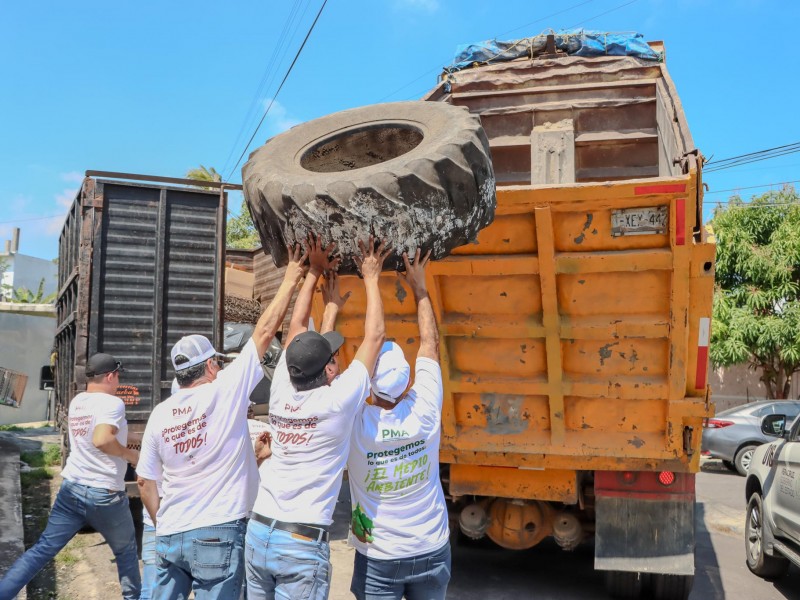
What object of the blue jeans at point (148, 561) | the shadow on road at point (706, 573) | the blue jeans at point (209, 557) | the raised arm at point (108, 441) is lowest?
the shadow on road at point (706, 573)

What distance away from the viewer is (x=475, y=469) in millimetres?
4602

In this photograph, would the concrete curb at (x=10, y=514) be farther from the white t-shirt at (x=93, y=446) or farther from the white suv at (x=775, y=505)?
the white suv at (x=775, y=505)

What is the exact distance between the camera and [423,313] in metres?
3.11

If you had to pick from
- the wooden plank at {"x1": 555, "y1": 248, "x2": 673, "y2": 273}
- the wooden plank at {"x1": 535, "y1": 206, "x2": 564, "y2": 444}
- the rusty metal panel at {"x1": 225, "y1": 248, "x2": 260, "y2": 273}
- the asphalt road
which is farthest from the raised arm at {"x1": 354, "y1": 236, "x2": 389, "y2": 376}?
the rusty metal panel at {"x1": 225, "y1": 248, "x2": 260, "y2": 273}

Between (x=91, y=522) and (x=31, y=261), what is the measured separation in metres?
48.5

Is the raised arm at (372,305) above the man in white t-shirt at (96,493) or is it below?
above

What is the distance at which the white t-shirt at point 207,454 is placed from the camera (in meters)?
2.97

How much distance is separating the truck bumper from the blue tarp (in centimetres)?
350

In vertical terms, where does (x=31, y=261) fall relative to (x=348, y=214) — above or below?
above

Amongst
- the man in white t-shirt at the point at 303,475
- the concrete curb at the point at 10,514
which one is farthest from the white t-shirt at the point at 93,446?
the man in white t-shirt at the point at 303,475

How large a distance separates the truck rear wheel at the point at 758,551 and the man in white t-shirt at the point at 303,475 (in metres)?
4.32

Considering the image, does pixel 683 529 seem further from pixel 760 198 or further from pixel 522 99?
pixel 760 198

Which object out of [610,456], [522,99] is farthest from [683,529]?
[522,99]

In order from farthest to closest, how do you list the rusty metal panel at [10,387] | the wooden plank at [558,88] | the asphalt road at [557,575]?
the rusty metal panel at [10,387], the wooden plank at [558,88], the asphalt road at [557,575]
